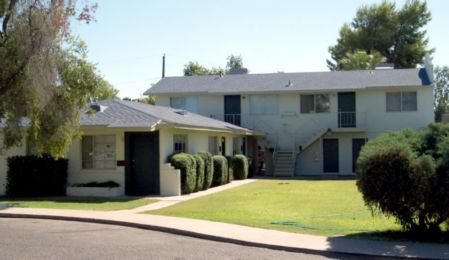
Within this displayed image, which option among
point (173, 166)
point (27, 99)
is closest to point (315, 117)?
point (173, 166)

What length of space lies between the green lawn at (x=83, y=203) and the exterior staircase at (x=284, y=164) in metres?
17.5

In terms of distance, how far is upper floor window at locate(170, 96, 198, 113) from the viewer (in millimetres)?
40000

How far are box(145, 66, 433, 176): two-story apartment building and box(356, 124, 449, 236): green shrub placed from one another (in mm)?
23847

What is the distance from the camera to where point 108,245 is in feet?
37.2

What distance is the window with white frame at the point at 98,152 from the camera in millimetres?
22703

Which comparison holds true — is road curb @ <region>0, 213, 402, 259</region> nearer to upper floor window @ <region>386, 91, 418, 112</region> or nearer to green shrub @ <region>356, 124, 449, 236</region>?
green shrub @ <region>356, 124, 449, 236</region>

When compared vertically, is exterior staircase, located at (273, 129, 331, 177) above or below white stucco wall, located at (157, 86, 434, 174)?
below

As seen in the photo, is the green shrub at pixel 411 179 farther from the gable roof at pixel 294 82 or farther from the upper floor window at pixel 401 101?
the upper floor window at pixel 401 101

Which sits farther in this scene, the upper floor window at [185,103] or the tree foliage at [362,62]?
the tree foliage at [362,62]

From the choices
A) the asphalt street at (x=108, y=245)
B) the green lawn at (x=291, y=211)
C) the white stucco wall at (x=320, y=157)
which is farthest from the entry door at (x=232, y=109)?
the asphalt street at (x=108, y=245)

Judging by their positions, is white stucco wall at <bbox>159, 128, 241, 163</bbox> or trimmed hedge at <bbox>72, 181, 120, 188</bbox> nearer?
trimmed hedge at <bbox>72, 181, 120, 188</bbox>

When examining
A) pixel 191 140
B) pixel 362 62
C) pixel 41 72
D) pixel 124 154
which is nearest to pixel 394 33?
pixel 362 62

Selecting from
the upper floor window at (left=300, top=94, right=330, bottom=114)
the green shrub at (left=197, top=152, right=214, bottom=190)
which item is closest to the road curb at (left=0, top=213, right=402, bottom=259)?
the green shrub at (left=197, top=152, right=214, bottom=190)

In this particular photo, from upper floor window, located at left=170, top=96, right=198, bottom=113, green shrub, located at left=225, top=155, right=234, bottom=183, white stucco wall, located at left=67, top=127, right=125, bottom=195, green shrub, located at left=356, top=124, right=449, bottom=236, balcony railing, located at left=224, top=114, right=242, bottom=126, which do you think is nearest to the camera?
green shrub, located at left=356, top=124, right=449, bottom=236
